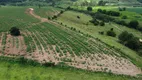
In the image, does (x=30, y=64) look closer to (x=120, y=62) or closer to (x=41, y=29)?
(x=120, y=62)

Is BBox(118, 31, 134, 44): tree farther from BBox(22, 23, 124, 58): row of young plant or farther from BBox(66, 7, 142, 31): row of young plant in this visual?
BBox(66, 7, 142, 31): row of young plant

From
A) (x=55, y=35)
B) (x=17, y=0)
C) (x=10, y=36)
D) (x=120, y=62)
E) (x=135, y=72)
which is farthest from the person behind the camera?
(x=17, y=0)

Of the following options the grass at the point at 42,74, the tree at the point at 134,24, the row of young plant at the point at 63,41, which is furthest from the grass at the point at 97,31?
the tree at the point at 134,24

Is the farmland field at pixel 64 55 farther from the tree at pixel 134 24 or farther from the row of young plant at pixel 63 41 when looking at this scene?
the tree at pixel 134 24

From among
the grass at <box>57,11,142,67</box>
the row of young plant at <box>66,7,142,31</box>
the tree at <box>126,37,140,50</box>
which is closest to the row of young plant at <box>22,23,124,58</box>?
the grass at <box>57,11,142,67</box>

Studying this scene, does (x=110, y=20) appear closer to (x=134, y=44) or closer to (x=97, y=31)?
(x=97, y=31)

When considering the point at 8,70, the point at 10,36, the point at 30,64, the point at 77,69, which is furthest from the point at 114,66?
the point at 10,36
